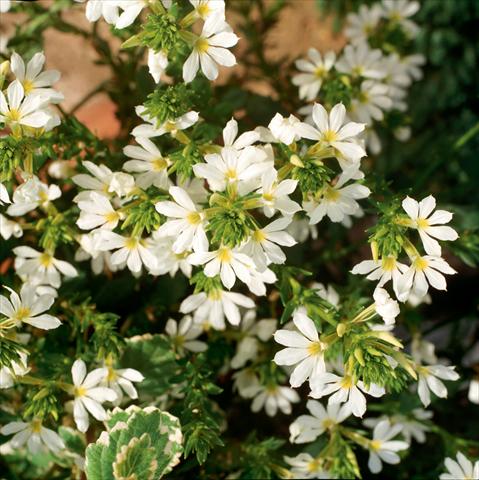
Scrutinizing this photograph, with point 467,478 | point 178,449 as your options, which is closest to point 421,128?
point 467,478

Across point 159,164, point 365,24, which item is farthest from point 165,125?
point 365,24

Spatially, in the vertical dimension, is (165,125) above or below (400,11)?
above

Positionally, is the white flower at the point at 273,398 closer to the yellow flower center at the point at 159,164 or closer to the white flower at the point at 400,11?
the yellow flower center at the point at 159,164

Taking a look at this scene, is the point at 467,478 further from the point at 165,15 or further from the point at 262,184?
the point at 165,15

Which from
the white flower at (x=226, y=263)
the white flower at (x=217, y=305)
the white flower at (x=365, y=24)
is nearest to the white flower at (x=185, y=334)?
the white flower at (x=217, y=305)

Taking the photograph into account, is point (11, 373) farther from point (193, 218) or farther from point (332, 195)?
point (332, 195)

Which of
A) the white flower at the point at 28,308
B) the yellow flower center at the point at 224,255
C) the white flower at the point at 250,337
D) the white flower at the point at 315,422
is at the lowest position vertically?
the white flower at the point at 315,422
